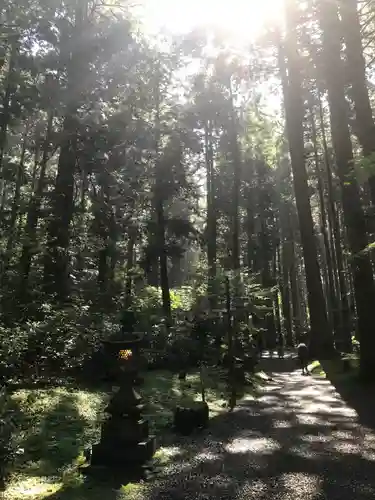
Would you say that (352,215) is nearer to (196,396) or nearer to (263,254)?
(196,396)

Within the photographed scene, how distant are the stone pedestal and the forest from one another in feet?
4.61

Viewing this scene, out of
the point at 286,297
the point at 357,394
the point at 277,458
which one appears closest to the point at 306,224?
the point at 357,394

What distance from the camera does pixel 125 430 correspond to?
6.95 m

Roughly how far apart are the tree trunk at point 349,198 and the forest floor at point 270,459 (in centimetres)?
179

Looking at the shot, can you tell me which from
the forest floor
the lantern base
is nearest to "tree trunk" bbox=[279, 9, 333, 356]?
the forest floor

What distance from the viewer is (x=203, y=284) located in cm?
1816

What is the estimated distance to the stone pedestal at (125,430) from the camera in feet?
22.0

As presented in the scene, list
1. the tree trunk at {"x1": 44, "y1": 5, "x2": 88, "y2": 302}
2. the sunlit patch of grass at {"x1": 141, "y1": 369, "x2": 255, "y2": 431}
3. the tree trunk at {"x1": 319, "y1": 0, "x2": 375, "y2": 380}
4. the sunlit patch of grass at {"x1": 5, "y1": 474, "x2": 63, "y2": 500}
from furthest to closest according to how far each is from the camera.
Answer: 1. the tree trunk at {"x1": 44, "y1": 5, "x2": 88, "y2": 302}
2. the tree trunk at {"x1": 319, "y1": 0, "x2": 375, "y2": 380}
3. the sunlit patch of grass at {"x1": 141, "y1": 369, "x2": 255, "y2": 431}
4. the sunlit patch of grass at {"x1": 5, "y1": 474, "x2": 63, "y2": 500}

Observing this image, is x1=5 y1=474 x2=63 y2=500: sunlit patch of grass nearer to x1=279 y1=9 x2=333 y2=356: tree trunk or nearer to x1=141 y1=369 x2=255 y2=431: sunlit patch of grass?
x1=141 y1=369 x2=255 y2=431: sunlit patch of grass

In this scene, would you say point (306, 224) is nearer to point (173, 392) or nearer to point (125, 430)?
point (173, 392)

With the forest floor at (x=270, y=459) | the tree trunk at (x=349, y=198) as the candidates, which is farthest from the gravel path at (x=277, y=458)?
the tree trunk at (x=349, y=198)

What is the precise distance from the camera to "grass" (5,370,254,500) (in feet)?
19.3

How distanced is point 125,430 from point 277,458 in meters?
2.35

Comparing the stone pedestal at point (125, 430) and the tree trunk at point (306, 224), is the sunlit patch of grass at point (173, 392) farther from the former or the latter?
the tree trunk at point (306, 224)
